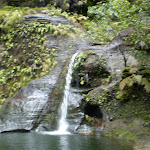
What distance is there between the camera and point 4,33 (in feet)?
46.3

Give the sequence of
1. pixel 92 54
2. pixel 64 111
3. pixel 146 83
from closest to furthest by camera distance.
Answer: pixel 146 83 < pixel 64 111 < pixel 92 54

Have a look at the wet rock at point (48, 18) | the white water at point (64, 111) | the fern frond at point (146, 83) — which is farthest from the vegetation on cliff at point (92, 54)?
the white water at point (64, 111)

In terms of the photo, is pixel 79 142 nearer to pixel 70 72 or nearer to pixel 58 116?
pixel 58 116

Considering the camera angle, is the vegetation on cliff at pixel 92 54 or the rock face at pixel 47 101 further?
the rock face at pixel 47 101

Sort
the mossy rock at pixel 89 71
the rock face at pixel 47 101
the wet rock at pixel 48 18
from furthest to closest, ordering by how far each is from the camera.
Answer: the wet rock at pixel 48 18 < the mossy rock at pixel 89 71 < the rock face at pixel 47 101

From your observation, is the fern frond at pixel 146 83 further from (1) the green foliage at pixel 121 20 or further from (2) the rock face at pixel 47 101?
(2) the rock face at pixel 47 101

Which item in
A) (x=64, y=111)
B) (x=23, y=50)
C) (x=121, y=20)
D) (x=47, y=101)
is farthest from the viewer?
(x=23, y=50)

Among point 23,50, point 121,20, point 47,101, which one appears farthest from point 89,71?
point 23,50

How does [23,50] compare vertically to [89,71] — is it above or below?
above

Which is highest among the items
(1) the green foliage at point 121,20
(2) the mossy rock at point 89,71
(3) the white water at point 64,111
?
(1) the green foliage at point 121,20

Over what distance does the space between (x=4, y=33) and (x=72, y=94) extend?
8321 millimetres

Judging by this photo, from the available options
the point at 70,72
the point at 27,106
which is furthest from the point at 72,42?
the point at 27,106

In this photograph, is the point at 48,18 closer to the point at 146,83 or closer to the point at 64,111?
the point at 64,111

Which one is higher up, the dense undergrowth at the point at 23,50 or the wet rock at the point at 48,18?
the wet rock at the point at 48,18
